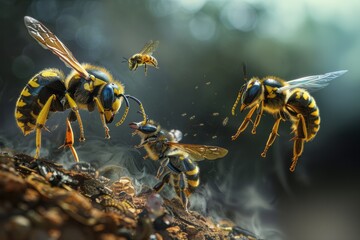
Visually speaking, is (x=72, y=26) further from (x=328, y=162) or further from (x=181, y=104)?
(x=328, y=162)

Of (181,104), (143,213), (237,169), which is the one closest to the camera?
(143,213)

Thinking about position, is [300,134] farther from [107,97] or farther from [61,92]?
[61,92]

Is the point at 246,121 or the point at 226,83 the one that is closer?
the point at 246,121

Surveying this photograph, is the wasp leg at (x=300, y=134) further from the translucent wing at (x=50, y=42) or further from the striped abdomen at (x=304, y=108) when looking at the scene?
the translucent wing at (x=50, y=42)


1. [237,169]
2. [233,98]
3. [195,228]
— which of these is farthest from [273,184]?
[195,228]

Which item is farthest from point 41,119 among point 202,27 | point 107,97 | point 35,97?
point 202,27

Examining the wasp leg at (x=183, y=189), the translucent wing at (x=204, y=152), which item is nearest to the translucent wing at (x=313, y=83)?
the translucent wing at (x=204, y=152)

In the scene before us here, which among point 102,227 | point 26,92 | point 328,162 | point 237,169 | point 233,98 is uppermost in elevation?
point 328,162
